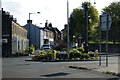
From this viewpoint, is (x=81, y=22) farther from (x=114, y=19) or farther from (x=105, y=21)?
(x=105, y=21)

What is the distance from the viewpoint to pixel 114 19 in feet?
270

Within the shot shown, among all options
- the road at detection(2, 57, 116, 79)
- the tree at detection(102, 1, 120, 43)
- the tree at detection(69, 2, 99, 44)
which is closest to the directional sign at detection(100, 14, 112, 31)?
the road at detection(2, 57, 116, 79)

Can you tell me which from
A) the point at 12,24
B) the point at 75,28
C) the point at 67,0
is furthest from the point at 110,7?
the point at 67,0

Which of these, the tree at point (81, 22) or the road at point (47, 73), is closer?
the road at point (47, 73)

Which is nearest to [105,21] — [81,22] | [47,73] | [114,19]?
[47,73]

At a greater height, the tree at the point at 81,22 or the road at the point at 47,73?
the tree at the point at 81,22

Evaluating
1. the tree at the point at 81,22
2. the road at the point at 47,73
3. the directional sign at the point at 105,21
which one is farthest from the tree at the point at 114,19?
the road at the point at 47,73

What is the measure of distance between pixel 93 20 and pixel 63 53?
159 feet

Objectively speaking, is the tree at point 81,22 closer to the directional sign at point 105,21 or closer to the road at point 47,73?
the directional sign at point 105,21

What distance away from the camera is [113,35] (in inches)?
3241

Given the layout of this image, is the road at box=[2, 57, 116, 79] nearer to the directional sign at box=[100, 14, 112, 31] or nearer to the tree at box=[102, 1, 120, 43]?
the directional sign at box=[100, 14, 112, 31]

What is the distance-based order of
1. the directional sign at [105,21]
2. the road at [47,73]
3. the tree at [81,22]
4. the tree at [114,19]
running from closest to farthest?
the road at [47,73], the directional sign at [105,21], the tree at [114,19], the tree at [81,22]

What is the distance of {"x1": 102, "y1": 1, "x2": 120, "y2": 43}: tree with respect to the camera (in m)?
82.5

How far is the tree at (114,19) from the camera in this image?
82500 millimetres
